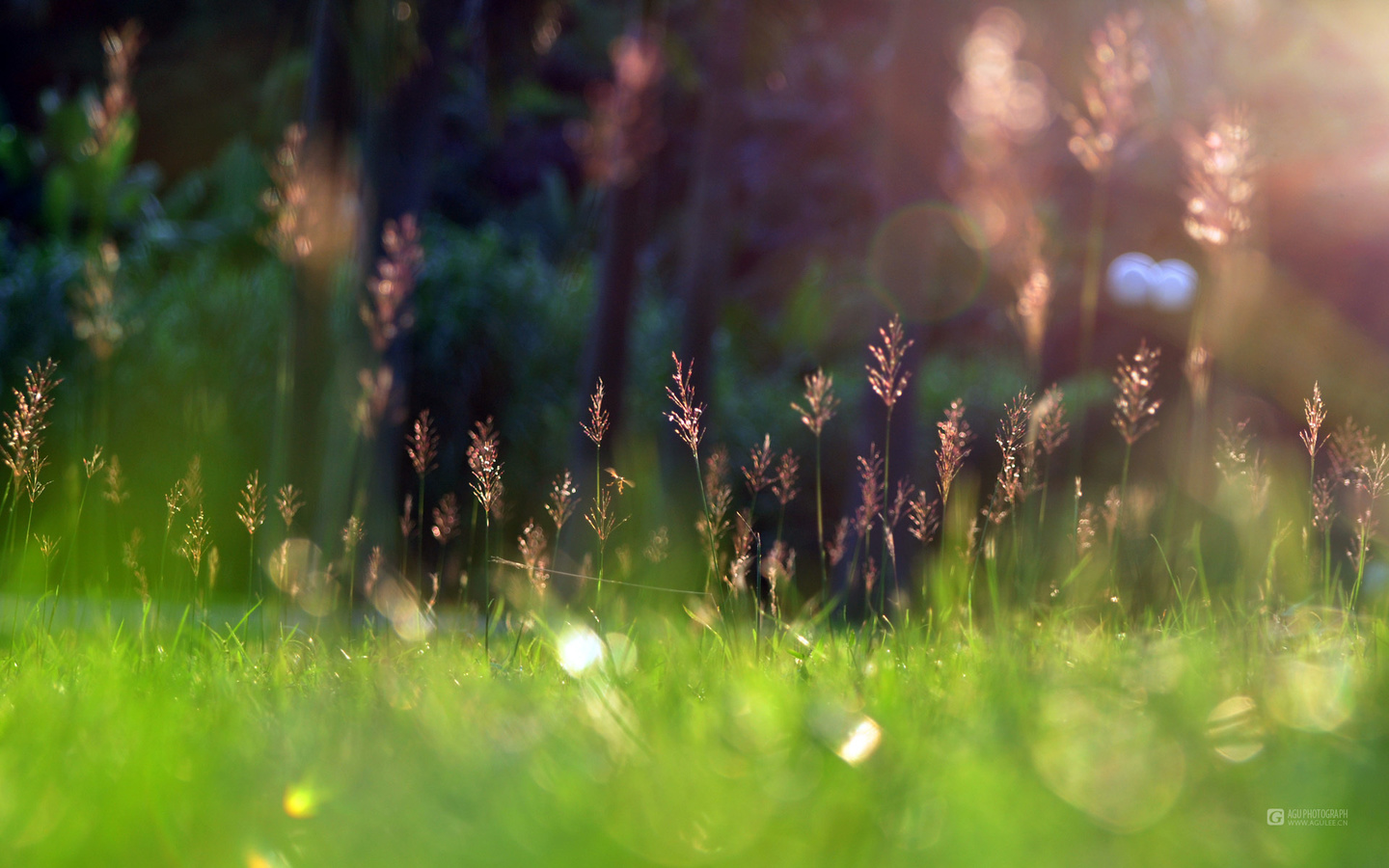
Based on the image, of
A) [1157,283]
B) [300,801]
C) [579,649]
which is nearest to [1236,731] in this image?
[579,649]

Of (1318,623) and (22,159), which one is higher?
(22,159)

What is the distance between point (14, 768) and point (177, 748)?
249 mm

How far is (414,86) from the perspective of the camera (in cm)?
766

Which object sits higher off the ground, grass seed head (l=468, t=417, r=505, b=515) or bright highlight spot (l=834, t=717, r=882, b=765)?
grass seed head (l=468, t=417, r=505, b=515)

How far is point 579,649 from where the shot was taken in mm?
2615

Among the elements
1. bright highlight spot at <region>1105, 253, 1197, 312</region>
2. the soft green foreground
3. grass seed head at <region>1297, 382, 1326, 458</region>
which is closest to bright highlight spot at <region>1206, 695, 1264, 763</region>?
the soft green foreground

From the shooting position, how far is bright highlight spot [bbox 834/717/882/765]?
1.73 m

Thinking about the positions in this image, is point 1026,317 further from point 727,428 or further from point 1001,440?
point 727,428

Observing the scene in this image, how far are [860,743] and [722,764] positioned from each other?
9.9 inches

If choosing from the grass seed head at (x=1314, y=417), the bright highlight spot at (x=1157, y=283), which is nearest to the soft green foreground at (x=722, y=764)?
the grass seed head at (x=1314, y=417)

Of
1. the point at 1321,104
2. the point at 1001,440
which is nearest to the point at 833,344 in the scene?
the point at 1321,104

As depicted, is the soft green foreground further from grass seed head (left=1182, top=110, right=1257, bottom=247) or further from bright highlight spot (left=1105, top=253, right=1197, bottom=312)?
bright highlight spot (left=1105, top=253, right=1197, bottom=312)

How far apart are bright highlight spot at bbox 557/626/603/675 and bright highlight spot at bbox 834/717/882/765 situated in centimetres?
78

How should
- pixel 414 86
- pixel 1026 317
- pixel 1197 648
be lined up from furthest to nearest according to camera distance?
1. pixel 414 86
2. pixel 1026 317
3. pixel 1197 648
